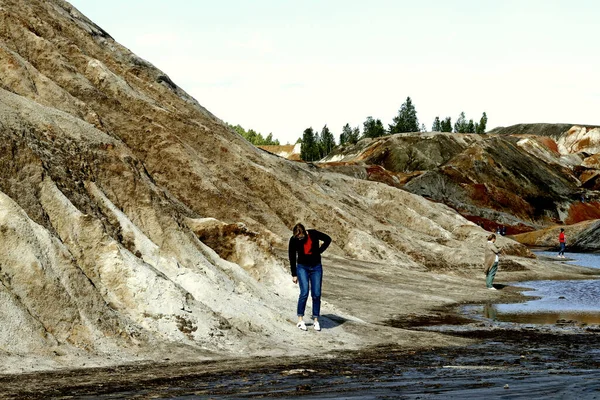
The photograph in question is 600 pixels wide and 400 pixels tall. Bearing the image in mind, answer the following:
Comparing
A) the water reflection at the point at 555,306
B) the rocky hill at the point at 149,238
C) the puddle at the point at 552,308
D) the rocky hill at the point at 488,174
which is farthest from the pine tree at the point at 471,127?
the puddle at the point at 552,308

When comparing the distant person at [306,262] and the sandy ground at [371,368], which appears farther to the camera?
the distant person at [306,262]

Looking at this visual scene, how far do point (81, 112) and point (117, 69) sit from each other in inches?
513

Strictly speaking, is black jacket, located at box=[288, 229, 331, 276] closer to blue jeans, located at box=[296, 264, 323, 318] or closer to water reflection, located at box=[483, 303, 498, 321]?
blue jeans, located at box=[296, 264, 323, 318]

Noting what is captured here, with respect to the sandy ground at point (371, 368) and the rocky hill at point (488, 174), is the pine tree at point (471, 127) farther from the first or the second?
the sandy ground at point (371, 368)

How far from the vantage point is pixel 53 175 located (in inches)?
786

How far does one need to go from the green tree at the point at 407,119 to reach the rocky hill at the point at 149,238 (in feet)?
443

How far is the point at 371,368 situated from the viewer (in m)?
13.7

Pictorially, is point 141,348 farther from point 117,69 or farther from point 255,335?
point 117,69


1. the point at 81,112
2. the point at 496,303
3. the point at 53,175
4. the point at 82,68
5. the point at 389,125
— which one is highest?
the point at 389,125

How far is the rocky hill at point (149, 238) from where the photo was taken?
51.4ft

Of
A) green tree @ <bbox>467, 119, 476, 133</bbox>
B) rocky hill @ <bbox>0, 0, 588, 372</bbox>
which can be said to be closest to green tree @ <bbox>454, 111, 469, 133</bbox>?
green tree @ <bbox>467, 119, 476, 133</bbox>

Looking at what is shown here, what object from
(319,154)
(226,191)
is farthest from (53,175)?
(319,154)

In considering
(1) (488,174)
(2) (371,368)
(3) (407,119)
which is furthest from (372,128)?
(2) (371,368)

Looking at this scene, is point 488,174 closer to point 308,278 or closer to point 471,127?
point 471,127
